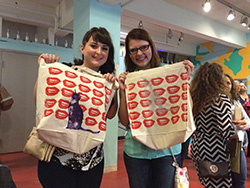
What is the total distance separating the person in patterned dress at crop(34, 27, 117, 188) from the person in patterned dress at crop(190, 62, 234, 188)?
0.76 meters

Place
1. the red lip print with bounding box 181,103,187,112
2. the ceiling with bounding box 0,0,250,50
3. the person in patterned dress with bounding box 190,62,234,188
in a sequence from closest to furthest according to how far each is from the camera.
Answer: the red lip print with bounding box 181,103,187,112
the person in patterned dress with bounding box 190,62,234,188
the ceiling with bounding box 0,0,250,50

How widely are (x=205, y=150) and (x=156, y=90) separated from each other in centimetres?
79

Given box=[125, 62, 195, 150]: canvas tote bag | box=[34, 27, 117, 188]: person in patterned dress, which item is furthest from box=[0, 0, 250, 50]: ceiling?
box=[125, 62, 195, 150]: canvas tote bag

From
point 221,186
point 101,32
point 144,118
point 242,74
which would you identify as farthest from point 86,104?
point 242,74

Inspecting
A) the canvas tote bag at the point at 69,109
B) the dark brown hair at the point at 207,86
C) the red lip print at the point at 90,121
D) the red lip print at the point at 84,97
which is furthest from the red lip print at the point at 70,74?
the dark brown hair at the point at 207,86

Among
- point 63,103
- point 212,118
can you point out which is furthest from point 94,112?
point 212,118

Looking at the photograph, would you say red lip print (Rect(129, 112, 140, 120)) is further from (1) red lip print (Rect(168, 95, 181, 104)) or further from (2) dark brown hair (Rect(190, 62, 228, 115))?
(2) dark brown hair (Rect(190, 62, 228, 115))

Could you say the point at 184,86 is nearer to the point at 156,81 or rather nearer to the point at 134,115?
the point at 156,81

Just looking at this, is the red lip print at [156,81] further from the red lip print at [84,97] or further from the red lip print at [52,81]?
the red lip print at [52,81]

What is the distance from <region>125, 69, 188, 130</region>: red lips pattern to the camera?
3.59ft

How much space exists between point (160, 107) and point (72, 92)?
0.47 metres

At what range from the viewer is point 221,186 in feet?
5.15

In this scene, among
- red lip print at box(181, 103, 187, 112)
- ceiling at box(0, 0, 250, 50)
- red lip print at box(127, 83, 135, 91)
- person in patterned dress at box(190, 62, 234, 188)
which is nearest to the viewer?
red lip print at box(181, 103, 187, 112)

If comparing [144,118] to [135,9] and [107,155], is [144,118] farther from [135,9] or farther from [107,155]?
[135,9]
